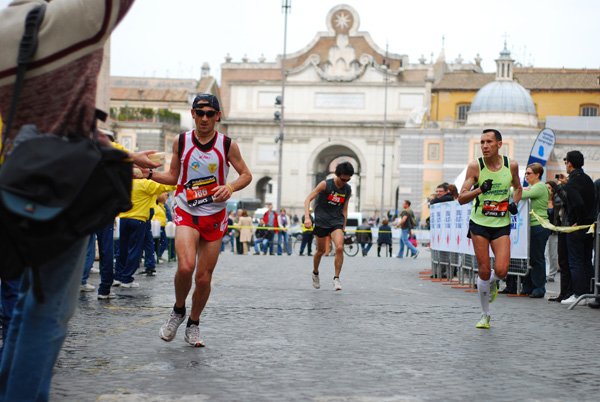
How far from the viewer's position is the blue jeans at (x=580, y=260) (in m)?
11.7

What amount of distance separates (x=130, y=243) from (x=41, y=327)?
9.38m

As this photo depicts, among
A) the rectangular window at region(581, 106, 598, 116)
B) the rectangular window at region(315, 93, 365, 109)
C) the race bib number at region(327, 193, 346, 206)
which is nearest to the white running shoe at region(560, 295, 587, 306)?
the race bib number at region(327, 193, 346, 206)

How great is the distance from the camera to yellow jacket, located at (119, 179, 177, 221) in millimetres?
12422

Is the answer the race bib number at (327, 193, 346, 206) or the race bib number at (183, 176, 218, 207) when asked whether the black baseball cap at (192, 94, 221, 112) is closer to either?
the race bib number at (183, 176, 218, 207)

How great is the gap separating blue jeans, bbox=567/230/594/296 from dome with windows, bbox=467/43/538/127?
180ft

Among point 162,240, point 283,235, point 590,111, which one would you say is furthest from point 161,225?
point 590,111

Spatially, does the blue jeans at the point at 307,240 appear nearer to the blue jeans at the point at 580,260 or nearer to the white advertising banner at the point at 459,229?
the white advertising banner at the point at 459,229

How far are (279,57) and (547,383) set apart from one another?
7951 cm

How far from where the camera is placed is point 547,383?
5.51 m

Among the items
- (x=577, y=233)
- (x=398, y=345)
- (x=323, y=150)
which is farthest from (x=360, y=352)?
(x=323, y=150)

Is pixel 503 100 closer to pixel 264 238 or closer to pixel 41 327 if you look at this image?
pixel 264 238

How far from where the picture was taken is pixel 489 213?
343 inches

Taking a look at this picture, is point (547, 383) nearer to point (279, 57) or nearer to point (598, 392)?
point (598, 392)

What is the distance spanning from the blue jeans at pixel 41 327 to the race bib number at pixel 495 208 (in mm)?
5958
